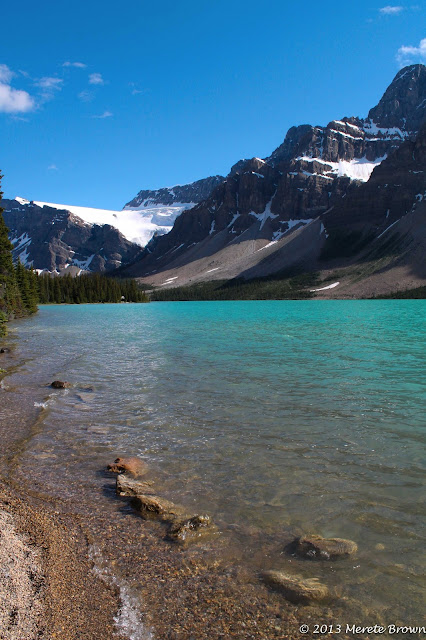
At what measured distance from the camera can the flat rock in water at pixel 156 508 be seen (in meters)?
8.49

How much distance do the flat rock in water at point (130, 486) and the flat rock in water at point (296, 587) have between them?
3.80m

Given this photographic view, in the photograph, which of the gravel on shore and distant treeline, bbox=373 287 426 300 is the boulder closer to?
the gravel on shore

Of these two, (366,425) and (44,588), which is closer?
(44,588)

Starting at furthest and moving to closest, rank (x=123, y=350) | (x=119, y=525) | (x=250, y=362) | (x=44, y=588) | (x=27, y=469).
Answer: (x=123, y=350)
(x=250, y=362)
(x=27, y=469)
(x=119, y=525)
(x=44, y=588)

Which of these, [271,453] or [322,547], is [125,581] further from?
[271,453]

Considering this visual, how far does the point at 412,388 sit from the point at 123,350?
23.5m

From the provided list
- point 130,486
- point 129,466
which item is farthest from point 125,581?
point 129,466

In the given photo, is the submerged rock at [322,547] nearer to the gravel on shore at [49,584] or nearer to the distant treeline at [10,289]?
the gravel on shore at [49,584]

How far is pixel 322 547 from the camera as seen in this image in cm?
738

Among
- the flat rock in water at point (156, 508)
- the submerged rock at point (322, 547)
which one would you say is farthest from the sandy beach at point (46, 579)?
the submerged rock at point (322, 547)

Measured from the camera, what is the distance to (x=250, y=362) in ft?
87.4

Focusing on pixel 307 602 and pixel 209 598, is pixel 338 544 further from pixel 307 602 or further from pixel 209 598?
pixel 209 598

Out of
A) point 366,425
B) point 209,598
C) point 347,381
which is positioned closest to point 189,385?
point 347,381

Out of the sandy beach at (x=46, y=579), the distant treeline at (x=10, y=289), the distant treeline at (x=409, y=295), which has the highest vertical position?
the distant treeline at (x=10, y=289)
